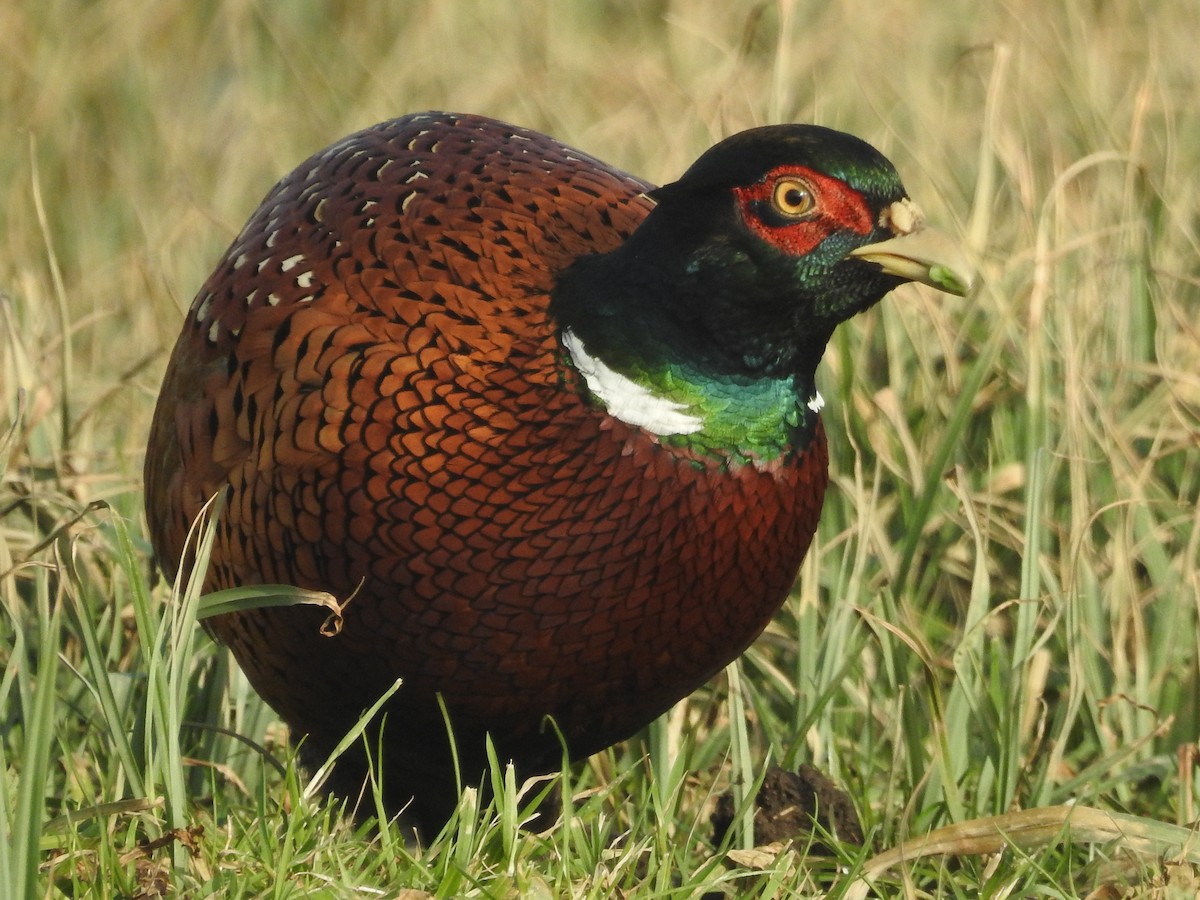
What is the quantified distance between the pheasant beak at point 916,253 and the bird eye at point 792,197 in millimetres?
98

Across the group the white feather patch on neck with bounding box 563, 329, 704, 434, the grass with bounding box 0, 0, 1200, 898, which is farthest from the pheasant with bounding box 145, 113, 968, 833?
the grass with bounding box 0, 0, 1200, 898

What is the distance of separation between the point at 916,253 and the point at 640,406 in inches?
18.3

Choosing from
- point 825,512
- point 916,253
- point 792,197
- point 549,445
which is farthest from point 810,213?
point 825,512

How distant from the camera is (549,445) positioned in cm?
277

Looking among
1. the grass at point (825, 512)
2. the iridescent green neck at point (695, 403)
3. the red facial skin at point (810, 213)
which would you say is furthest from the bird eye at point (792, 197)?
the grass at point (825, 512)

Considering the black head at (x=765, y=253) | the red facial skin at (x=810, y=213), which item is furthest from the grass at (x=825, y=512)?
the red facial skin at (x=810, y=213)

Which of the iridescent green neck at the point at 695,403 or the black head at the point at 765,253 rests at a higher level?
the black head at the point at 765,253

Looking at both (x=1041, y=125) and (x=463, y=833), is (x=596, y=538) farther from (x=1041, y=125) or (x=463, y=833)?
(x=1041, y=125)

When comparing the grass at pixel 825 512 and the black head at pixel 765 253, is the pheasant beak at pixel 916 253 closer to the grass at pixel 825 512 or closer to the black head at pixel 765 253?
the black head at pixel 765 253

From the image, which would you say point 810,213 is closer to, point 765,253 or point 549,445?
point 765,253

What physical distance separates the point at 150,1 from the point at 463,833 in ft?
16.9

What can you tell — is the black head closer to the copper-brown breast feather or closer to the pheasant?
the pheasant

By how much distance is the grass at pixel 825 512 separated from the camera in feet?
9.04

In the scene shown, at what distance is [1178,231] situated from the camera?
4.85 m
